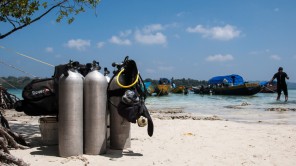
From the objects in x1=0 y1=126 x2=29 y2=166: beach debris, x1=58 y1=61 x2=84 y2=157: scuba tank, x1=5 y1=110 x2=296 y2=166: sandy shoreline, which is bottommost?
x1=5 y1=110 x2=296 y2=166: sandy shoreline

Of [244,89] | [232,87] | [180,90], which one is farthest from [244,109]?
[180,90]

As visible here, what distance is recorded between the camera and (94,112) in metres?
4.65

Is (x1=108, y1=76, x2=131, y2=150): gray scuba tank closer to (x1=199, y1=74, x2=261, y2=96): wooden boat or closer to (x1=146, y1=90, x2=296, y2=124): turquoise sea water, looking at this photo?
(x1=146, y1=90, x2=296, y2=124): turquoise sea water

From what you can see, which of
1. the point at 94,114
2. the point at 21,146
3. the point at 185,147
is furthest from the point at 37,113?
the point at 185,147

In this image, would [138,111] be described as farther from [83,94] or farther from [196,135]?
[196,135]

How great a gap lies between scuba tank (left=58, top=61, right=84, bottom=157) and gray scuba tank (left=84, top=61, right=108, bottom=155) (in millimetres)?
121

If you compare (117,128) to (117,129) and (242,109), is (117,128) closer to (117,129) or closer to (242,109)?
(117,129)

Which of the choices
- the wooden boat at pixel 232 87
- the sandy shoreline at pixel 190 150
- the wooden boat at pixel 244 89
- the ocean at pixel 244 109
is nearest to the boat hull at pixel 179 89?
the wooden boat at pixel 232 87

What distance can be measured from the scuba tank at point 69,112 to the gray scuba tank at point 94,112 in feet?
0.40

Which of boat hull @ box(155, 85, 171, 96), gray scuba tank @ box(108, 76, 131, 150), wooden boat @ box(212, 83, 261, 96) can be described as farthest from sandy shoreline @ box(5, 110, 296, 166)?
boat hull @ box(155, 85, 171, 96)

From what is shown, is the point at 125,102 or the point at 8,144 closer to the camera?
the point at 125,102

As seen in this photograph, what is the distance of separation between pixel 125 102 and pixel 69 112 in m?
0.78

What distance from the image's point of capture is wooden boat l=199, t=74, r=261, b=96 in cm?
3766

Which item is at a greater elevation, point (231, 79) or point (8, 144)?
point (231, 79)
